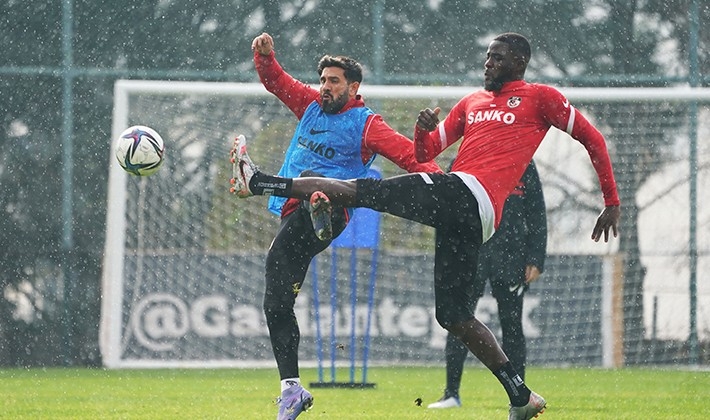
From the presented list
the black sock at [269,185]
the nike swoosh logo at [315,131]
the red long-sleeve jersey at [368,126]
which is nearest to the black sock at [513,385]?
the red long-sleeve jersey at [368,126]

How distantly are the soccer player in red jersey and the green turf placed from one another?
1249 mm

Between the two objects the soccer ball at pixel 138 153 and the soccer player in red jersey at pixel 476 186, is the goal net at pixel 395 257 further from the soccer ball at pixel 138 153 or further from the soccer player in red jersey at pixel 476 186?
the soccer player in red jersey at pixel 476 186

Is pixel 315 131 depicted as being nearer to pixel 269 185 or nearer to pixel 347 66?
pixel 347 66

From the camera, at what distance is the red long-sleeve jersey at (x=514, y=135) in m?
6.45

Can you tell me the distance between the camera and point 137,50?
14.3 meters

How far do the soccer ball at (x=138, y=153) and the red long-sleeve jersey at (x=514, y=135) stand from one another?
193 centimetres

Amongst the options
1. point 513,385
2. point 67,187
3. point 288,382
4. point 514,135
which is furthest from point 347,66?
point 67,187

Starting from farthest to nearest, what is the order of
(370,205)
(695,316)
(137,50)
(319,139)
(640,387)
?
1. (137,50)
2. (695,316)
3. (640,387)
4. (319,139)
5. (370,205)

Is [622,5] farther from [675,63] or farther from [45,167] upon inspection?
[45,167]

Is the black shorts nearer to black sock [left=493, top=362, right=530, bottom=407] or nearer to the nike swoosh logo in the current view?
black sock [left=493, top=362, right=530, bottom=407]

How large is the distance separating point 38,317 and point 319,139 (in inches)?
292

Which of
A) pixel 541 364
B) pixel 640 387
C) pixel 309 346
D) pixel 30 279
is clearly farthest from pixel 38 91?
pixel 640 387

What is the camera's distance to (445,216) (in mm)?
6297

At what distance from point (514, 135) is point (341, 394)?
3.69 metres
